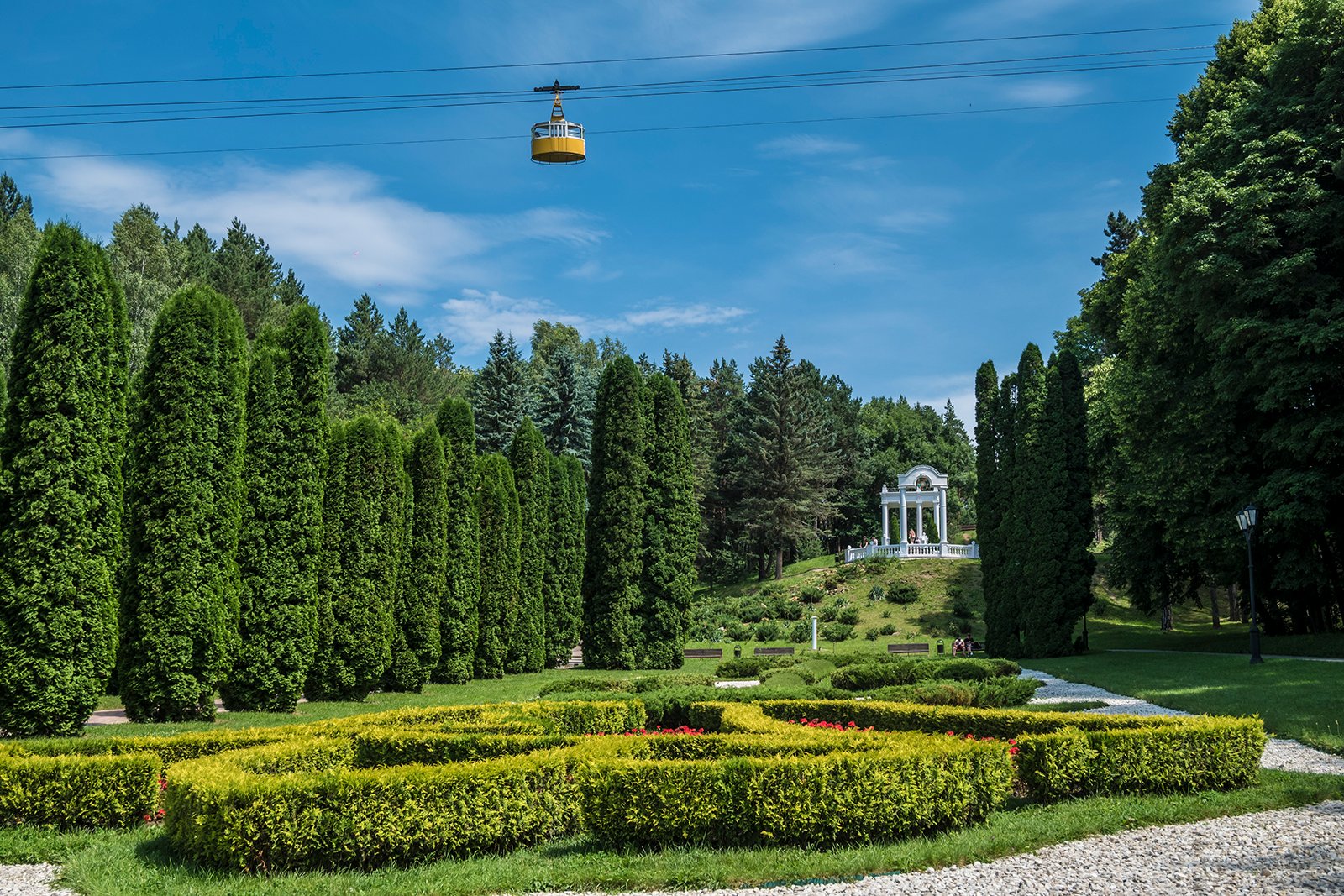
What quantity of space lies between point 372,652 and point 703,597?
132 feet

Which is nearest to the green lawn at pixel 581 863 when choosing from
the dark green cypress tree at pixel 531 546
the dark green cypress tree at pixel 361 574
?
the dark green cypress tree at pixel 361 574

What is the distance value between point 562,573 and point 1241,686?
63.4 feet

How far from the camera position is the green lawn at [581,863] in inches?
254

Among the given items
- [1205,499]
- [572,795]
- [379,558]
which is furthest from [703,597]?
[572,795]

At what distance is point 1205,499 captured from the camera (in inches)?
944

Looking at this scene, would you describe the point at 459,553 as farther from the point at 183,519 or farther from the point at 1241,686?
the point at 1241,686

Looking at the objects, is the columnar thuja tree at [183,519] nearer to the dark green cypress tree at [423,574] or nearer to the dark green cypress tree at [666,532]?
the dark green cypress tree at [423,574]

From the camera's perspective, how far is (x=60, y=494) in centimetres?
1291

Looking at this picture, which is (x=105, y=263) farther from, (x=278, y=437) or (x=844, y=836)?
(x=844, y=836)

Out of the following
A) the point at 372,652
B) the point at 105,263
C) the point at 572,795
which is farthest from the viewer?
the point at 372,652

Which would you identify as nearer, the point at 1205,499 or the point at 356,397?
the point at 1205,499

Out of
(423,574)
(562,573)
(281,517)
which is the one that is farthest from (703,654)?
(281,517)

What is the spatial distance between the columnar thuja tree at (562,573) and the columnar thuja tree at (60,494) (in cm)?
1653

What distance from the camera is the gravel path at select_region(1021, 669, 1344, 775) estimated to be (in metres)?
10.3
